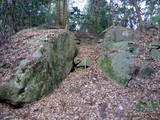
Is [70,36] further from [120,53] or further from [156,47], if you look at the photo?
[156,47]

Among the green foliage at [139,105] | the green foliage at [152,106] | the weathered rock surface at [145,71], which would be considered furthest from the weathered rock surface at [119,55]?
the green foliage at [152,106]

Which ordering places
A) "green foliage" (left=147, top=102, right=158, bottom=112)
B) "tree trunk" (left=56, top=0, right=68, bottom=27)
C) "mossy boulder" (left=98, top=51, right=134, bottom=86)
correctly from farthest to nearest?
"tree trunk" (left=56, top=0, right=68, bottom=27) → "mossy boulder" (left=98, top=51, right=134, bottom=86) → "green foliage" (left=147, top=102, right=158, bottom=112)

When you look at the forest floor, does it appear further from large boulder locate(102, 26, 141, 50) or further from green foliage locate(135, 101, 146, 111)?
large boulder locate(102, 26, 141, 50)

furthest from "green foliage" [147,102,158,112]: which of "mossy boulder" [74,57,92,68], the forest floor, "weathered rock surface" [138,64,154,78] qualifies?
"mossy boulder" [74,57,92,68]

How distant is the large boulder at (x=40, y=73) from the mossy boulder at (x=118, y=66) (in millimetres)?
1484

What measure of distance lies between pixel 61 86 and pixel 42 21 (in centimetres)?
1223

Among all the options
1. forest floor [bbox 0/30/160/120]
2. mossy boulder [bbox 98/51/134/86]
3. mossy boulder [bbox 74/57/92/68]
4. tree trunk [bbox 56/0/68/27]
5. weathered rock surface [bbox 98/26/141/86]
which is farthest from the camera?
tree trunk [bbox 56/0/68/27]

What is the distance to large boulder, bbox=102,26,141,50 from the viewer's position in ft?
33.6

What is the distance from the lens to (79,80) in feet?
24.6

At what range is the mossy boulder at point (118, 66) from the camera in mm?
7453

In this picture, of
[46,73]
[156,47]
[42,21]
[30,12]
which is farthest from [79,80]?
[42,21]

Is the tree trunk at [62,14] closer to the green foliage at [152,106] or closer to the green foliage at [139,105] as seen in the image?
the green foliage at [139,105]

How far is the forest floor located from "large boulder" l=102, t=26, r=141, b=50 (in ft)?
9.98

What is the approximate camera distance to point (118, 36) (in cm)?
1045
